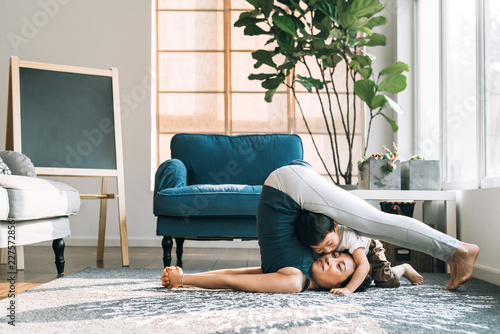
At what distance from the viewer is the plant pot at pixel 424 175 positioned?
3.15 m

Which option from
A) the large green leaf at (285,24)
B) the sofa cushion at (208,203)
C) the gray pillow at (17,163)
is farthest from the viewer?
the large green leaf at (285,24)

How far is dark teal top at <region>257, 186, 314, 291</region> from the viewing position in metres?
1.98

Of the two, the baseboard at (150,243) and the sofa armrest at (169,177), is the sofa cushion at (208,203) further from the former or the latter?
the baseboard at (150,243)

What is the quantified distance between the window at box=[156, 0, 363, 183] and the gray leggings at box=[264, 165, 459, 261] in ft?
8.98

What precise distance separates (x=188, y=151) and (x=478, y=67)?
1.91m

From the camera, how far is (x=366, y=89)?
11.0 ft

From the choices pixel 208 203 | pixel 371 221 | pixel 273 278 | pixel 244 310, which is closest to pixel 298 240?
pixel 273 278

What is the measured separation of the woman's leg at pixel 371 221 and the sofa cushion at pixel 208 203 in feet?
3.07

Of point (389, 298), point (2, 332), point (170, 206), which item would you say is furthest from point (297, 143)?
point (2, 332)

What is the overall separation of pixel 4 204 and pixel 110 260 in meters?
1.35

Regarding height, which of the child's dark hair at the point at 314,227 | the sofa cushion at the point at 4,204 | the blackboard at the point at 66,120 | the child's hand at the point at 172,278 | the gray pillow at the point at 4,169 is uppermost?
the blackboard at the point at 66,120

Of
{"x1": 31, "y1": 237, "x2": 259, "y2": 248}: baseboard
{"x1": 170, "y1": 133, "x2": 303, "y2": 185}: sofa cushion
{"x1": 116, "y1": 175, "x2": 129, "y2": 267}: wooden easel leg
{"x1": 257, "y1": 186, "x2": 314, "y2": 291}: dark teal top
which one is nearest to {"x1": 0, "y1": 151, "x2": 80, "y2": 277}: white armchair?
{"x1": 116, "y1": 175, "x2": 129, "y2": 267}: wooden easel leg

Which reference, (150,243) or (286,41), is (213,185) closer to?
(286,41)

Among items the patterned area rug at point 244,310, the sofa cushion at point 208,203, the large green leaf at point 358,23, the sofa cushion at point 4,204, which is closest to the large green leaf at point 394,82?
the large green leaf at point 358,23
